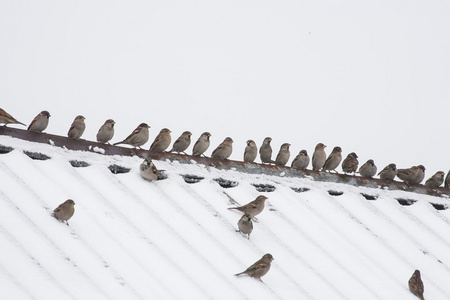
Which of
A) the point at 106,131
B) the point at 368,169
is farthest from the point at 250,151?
the point at 106,131

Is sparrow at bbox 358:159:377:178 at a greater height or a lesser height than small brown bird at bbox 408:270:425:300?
greater

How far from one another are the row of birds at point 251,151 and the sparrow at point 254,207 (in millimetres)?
2834

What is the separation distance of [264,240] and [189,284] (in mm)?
1690

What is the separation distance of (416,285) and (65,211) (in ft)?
11.9

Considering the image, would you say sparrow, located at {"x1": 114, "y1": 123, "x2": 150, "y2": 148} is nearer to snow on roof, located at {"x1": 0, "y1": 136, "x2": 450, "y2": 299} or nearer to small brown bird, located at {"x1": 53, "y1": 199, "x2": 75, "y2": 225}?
snow on roof, located at {"x1": 0, "y1": 136, "x2": 450, "y2": 299}

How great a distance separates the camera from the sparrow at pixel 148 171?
7688mm

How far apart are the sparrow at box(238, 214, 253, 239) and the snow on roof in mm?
111

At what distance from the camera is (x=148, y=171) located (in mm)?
7711

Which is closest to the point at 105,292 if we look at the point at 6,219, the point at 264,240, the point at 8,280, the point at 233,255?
the point at 8,280

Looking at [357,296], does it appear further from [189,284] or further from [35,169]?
[35,169]

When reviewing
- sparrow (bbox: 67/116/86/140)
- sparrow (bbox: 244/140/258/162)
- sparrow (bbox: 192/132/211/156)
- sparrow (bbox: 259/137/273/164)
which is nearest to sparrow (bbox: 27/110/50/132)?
sparrow (bbox: 67/116/86/140)

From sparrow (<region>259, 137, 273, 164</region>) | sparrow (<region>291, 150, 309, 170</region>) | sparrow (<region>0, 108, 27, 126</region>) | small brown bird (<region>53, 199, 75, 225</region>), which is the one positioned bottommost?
sparrow (<region>259, 137, 273, 164</region>)

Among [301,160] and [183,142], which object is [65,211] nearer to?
[183,142]

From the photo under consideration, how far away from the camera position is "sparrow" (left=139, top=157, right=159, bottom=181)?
769cm
